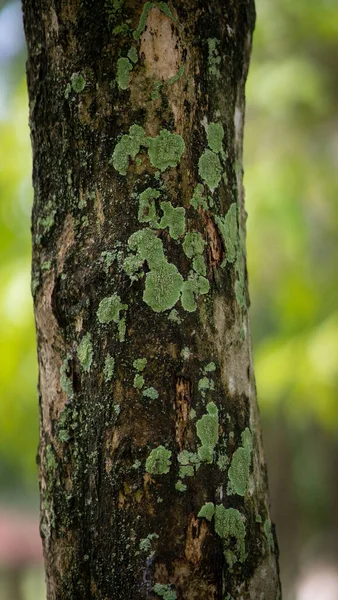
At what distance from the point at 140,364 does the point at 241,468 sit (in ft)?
0.81

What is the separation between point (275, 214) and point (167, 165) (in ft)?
7.34

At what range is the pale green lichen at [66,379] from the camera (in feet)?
3.50

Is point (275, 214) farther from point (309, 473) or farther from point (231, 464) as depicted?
point (309, 473)

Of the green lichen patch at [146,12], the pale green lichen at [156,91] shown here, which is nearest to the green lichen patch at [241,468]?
the pale green lichen at [156,91]

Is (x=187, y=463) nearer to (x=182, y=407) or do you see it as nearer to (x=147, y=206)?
(x=182, y=407)

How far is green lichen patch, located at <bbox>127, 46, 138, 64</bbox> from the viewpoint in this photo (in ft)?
3.55

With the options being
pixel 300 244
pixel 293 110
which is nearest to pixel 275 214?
pixel 300 244

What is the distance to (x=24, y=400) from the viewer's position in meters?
3.46

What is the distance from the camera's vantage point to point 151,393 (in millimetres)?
1018

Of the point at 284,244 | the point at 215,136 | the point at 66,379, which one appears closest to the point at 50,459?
the point at 66,379

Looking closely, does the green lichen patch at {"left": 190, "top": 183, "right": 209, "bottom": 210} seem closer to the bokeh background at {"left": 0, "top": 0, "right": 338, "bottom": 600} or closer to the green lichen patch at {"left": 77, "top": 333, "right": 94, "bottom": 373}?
the green lichen patch at {"left": 77, "top": 333, "right": 94, "bottom": 373}

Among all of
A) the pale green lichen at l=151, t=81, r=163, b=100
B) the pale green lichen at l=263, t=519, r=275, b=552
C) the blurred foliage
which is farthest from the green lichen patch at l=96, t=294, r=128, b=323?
the blurred foliage

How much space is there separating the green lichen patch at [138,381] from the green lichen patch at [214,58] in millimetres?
535

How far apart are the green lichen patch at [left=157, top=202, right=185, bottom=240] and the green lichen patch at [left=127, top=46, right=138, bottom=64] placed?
9.8 inches
